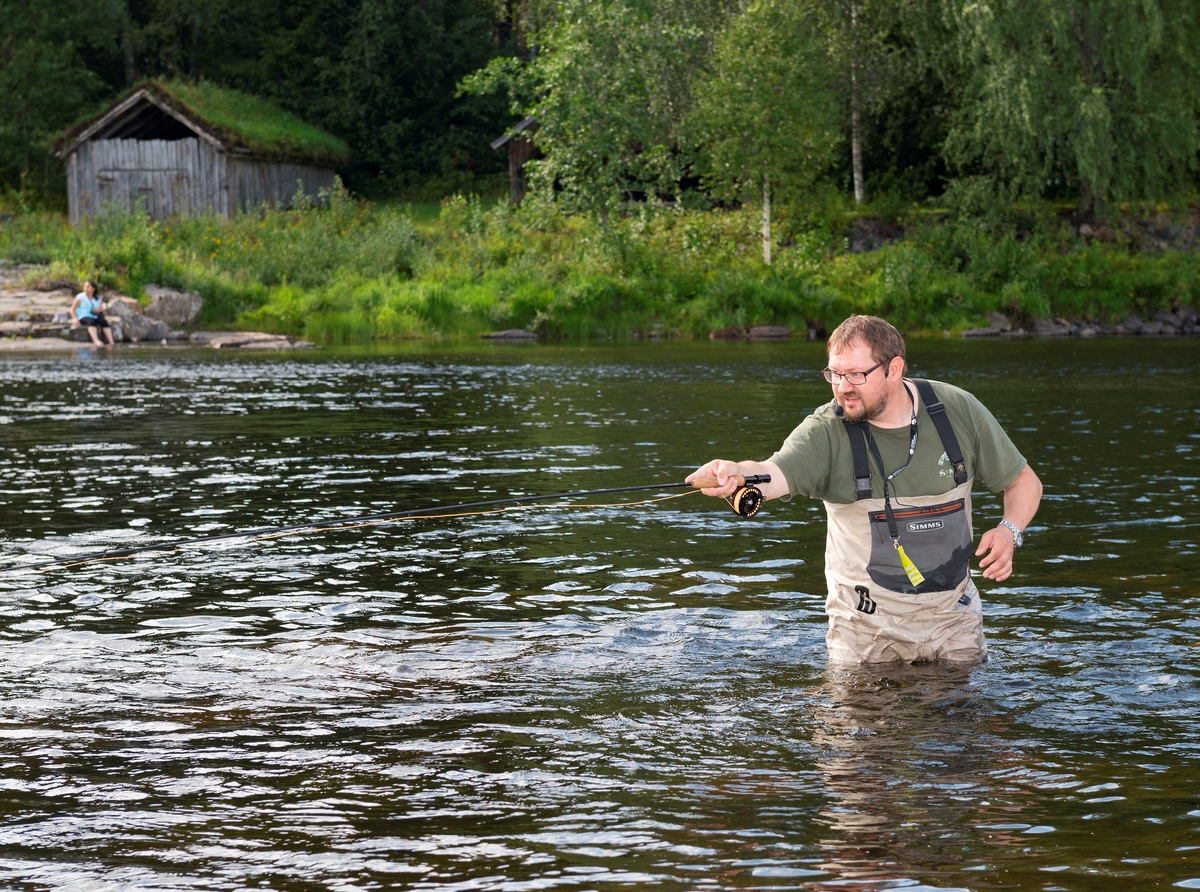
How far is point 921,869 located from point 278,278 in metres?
39.0

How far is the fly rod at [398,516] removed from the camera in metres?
6.35

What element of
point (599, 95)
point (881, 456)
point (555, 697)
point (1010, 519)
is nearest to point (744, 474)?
point (881, 456)

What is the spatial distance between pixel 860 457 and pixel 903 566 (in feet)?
1.89

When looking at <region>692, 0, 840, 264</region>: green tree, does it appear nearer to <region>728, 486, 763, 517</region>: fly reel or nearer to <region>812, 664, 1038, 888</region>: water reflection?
<region>812, 664, 1038, 888</region>: water reflection

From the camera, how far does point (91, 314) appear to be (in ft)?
119

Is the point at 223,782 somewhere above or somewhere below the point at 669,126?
below

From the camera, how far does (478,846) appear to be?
201 inches

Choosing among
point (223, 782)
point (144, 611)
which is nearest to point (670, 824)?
point (223, 782)

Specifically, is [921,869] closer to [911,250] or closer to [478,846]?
[478,846]

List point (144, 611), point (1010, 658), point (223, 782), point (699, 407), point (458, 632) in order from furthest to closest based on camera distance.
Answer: point (699, 407) → point (144, 611) → point (458, 632) → point (1010, 658) → point (223, 782)

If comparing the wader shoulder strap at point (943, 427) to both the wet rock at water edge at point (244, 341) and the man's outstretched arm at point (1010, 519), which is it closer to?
the man's outstretched arm at point (1010, 519)

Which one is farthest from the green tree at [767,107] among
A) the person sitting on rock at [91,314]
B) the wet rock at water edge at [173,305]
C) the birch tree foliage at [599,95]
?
the person sitting on rock at [91,314]

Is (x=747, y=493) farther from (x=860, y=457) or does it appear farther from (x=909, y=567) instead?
(x=909, y=567)

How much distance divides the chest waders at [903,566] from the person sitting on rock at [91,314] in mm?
31921
